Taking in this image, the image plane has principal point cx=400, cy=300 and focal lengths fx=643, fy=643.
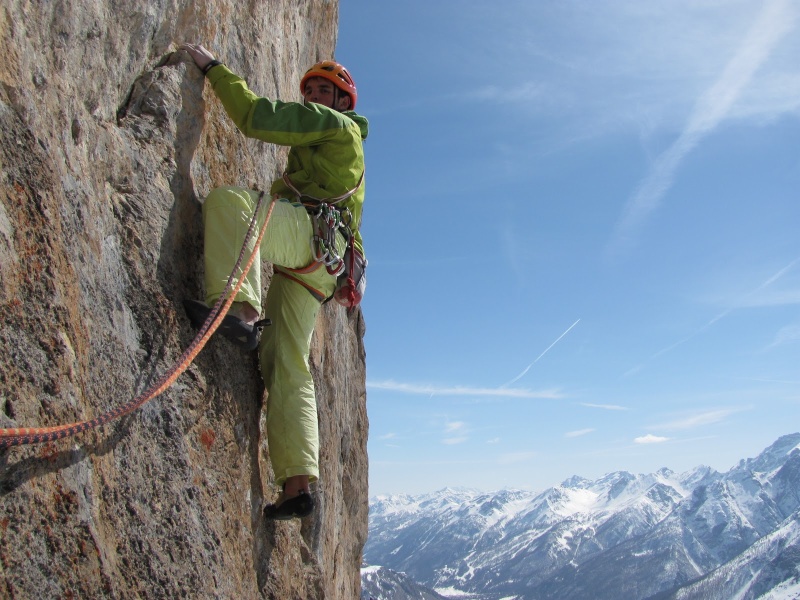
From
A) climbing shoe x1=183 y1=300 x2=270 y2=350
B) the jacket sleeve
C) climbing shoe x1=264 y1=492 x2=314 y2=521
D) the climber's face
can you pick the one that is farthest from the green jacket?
climbing shoe x1=264 y1=492 x2=314 y2=521

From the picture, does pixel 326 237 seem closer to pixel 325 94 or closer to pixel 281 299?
pixel 281 299

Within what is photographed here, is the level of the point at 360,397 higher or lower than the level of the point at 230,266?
higher

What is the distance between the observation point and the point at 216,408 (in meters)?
4.95

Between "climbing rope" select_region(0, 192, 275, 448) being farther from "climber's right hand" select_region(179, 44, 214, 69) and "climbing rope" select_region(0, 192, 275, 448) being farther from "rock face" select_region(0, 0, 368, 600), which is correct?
"climber's right hand" select_region(179, 44, 214, 69)

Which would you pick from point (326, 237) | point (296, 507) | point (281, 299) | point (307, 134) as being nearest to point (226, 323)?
point (281, 299)

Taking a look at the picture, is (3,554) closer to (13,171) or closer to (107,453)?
(107,453)

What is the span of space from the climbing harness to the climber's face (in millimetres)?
787

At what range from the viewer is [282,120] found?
17.3ft

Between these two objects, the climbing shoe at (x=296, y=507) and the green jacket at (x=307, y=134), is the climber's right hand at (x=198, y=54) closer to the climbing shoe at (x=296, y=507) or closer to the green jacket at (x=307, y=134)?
the green jacket at (x=307, y=134)

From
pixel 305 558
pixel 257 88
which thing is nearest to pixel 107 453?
pixel 305 558

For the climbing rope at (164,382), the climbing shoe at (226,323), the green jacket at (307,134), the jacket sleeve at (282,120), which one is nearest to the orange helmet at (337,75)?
the green jacket at (307,134)

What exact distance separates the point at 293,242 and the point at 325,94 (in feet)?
5.55

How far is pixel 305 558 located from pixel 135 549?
10.4 feet

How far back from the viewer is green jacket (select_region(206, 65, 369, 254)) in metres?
5.29
